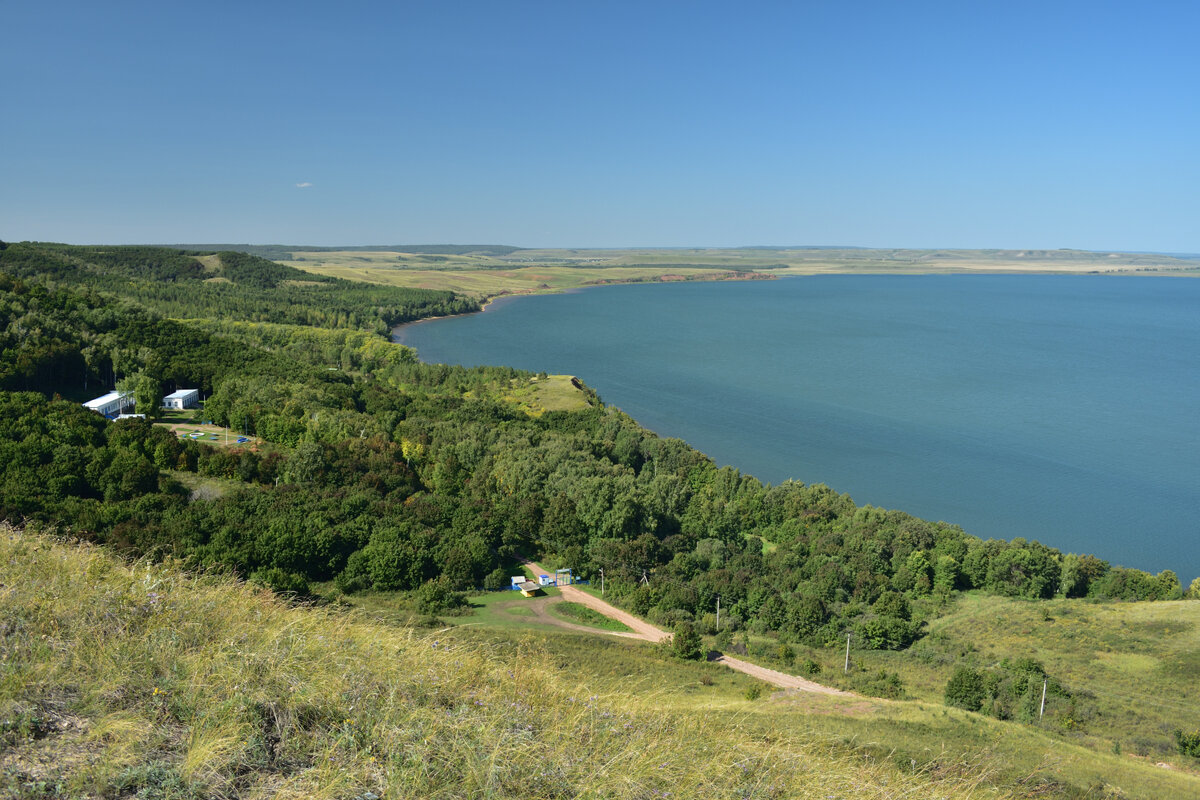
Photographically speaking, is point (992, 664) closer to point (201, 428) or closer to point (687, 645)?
point (687, 645)

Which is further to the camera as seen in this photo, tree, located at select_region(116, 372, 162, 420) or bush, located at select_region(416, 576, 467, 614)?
tree, located at select_region(116, 372, 162, 420)

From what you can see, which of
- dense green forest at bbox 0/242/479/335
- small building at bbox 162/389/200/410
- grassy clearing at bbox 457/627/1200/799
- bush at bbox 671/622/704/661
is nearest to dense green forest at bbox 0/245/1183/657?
small building at bbox 162/389/200/410

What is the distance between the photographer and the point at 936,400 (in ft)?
224

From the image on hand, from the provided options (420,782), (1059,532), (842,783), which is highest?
(420,782)

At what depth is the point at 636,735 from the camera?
5.91 meters

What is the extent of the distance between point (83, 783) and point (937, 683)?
75.2 ft

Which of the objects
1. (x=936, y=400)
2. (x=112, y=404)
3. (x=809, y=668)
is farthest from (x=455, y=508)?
(x=936, y=400)

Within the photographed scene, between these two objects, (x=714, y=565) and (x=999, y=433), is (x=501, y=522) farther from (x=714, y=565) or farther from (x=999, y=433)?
(x=999, y=433)

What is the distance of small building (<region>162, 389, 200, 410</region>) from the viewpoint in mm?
48562

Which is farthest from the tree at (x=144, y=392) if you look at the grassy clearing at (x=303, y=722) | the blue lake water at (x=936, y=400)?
the grassy clearing at (x=303, y=722)

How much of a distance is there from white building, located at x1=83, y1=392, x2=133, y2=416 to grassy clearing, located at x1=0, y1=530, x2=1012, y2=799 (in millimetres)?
44378

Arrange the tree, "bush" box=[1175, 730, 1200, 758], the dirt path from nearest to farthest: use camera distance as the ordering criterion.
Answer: "bush" box=[1175, 730, 1200, 758] < the dirt path < the tree

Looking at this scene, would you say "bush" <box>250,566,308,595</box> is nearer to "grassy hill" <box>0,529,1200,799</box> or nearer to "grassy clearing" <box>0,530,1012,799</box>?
"grassy hill" <box>0,529,1200,799</box>

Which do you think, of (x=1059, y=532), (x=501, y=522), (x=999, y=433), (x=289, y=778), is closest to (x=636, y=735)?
(x=289, y=778)
